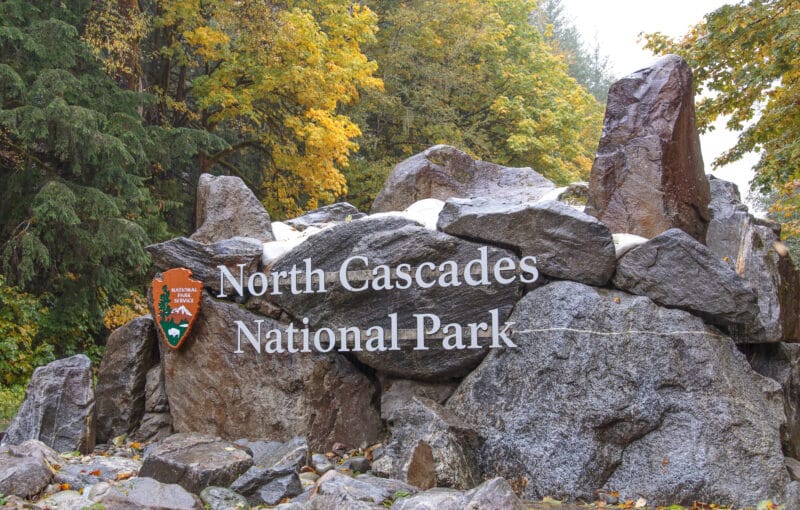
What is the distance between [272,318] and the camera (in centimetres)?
702

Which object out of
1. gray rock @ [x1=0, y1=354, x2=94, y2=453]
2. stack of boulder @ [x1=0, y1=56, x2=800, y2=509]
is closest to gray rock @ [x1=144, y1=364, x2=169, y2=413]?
stack of boulder @ [x1=0, y1=56, x2=800, y2=509]

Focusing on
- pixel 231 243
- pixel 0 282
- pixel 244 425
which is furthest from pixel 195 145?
pixel 244 425

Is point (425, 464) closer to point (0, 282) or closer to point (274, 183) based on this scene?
point (0, 282)

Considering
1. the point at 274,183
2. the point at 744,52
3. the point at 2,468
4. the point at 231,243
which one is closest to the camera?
the point at 2,468

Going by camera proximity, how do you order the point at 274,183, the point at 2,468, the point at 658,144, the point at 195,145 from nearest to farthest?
1. the point at 2,468
2. the point at 658,144
3. the point at 195,145
4. the point at 274,183

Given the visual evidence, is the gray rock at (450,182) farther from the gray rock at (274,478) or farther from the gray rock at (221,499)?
the gray rock at (221,499)

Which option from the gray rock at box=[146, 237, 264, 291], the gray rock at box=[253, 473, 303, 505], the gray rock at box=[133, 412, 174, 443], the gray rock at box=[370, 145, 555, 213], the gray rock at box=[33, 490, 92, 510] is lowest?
the gray rock at box=[33, 490, 92, 510]

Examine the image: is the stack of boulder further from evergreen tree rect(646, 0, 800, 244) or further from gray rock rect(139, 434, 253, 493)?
evergreen tree rect(646, 0, 800, 244)

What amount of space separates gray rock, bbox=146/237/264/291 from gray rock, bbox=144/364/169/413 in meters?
1.07

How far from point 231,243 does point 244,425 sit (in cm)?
168

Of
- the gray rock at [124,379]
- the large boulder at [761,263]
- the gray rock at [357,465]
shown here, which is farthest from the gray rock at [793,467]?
the gray rock at [124,379]

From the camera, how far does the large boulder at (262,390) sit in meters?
6.79

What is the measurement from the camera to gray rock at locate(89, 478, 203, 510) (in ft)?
16.5

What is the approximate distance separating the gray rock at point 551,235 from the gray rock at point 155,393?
3.23m
